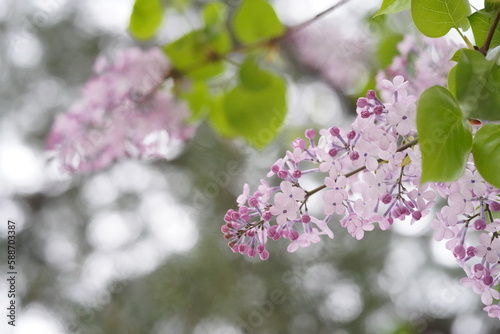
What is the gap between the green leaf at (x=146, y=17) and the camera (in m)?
0.52

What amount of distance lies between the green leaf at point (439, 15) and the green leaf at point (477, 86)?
4cm

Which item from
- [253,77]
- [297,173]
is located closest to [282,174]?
[297,173]

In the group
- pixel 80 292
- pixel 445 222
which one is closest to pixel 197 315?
pixel 80 292

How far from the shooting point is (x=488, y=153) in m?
0.19

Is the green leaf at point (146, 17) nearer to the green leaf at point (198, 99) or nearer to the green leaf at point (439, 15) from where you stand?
the green leaf at point (198, 99)

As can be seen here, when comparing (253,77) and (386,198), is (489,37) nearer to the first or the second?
(386,198)

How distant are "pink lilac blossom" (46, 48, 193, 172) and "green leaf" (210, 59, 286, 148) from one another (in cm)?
6

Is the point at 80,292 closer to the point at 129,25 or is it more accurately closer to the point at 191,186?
the point at 191,186

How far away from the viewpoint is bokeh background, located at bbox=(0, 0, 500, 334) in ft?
2.65

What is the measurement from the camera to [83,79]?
3.52 feet

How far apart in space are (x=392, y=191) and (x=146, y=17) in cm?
38

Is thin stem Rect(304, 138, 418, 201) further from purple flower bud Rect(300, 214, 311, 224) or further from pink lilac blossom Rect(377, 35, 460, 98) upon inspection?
pink lilac blossom Rect(377, 35, 460, 98)

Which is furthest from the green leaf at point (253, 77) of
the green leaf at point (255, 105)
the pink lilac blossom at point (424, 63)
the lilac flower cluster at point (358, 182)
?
the lilac flower cluster at point (358, 182)

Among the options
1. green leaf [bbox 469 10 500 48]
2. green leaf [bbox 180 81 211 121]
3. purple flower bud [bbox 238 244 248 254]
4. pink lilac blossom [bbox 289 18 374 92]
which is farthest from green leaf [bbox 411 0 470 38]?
pink lilac blossom [bbox 289 18 374 92]
